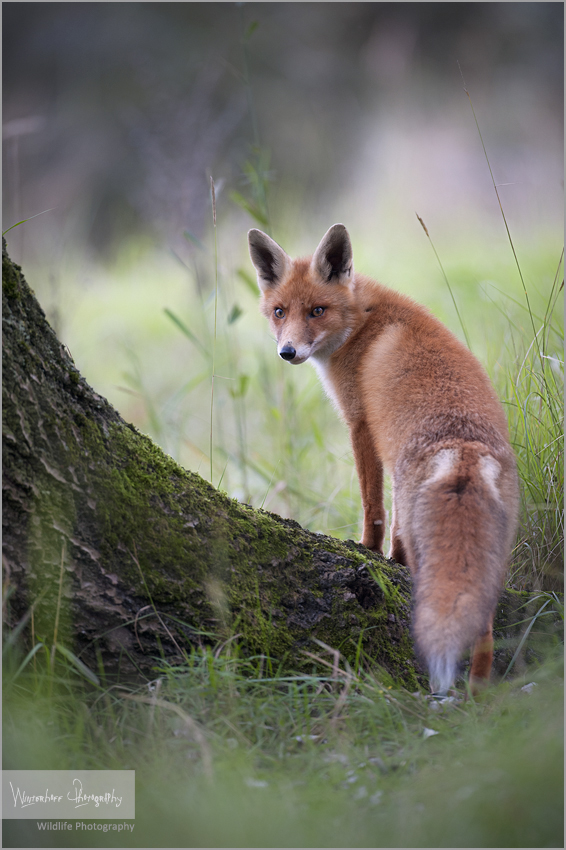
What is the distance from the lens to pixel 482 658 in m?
2.34

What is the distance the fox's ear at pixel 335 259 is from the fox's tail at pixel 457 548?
1.73 metres

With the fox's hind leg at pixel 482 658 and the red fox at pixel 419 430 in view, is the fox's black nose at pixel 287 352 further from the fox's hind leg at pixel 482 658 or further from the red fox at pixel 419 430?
the fox's hind leg at pixel 482 658

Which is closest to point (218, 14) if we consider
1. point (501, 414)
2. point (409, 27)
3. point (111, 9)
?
point (111, 9)

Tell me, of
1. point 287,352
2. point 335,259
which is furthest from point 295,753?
point 335,259

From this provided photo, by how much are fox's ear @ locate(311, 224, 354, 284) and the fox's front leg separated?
41.4 inches

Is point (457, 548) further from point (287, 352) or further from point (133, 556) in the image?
point (287, 352)

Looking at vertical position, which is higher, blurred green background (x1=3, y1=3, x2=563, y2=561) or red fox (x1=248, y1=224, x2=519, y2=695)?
blurred green background (x1=3, y1=3, x2=563, y2=561)

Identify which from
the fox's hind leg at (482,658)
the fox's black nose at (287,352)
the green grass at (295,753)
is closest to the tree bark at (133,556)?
the green grass at (295,753)

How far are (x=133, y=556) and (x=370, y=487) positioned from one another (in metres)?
1.64

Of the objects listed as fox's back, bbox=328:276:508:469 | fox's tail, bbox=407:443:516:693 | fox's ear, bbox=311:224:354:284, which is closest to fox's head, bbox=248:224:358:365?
fox's ear, bbox=311:224:354:284

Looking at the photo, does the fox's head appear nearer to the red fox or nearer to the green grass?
the red fox

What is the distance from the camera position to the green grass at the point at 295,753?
4.86ft

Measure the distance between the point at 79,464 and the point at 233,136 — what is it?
35.2ft

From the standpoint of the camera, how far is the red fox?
208cm
